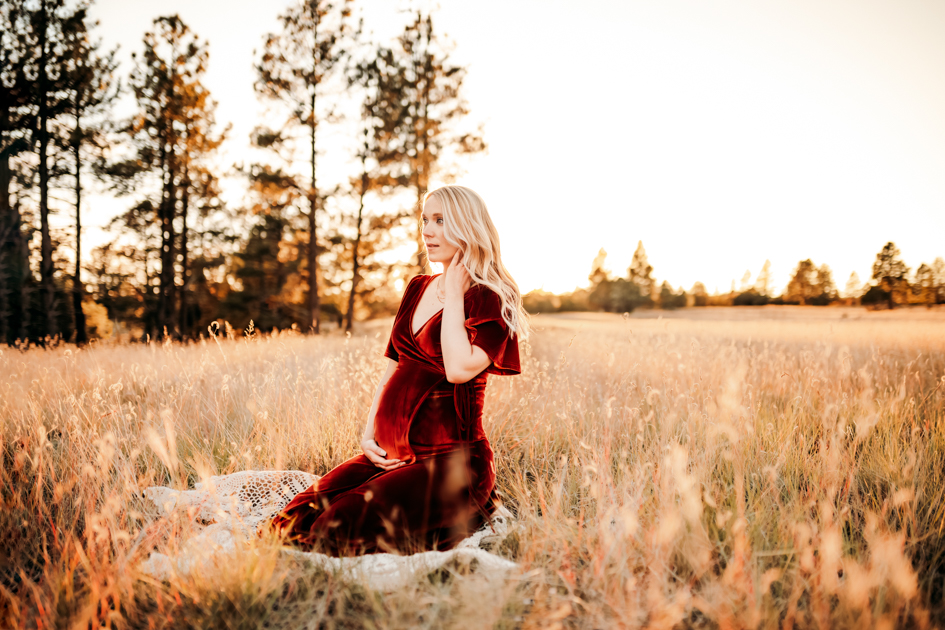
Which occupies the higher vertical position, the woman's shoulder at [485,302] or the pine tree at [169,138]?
the pine tree at [169,138]

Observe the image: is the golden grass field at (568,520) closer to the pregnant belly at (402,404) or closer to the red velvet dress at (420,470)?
the red velvet dress at (420,470)

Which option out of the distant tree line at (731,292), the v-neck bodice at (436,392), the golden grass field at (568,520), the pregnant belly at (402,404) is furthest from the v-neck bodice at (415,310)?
the distant tree line at (731,292)

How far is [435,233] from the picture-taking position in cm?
220

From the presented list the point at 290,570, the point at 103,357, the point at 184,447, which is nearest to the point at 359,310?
the point at 103,357

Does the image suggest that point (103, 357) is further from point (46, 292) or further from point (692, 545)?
point (46, 292)

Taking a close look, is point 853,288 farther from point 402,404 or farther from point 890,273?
point 402,404

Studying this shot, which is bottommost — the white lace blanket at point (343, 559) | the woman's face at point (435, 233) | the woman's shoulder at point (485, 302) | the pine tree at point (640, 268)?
the white lace blanket at point (343, 559)

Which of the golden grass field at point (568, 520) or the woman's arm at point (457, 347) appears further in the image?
the woman's arm at point (457, 347)

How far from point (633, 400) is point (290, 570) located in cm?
305

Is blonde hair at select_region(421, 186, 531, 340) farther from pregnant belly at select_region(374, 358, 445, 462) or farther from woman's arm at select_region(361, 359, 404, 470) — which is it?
woman's arm at select_region(361, 359, 404, 470)

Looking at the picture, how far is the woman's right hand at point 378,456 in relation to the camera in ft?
7.13

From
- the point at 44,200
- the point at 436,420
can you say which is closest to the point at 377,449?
the point at 436,420

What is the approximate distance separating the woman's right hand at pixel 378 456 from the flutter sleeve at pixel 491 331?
2.33 feet

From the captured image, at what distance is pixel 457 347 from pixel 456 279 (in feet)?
1.13
